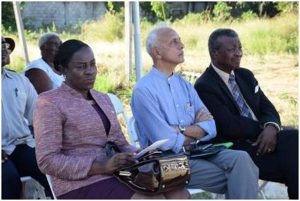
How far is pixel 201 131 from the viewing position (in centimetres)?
376

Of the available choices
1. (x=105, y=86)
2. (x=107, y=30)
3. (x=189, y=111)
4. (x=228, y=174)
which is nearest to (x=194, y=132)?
(x=189, y=111)

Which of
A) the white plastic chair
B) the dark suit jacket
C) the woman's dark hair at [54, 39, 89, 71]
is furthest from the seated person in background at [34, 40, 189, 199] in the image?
the white plastic chair

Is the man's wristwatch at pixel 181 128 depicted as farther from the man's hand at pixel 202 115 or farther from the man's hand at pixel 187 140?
the man's hand at pixel 202 115

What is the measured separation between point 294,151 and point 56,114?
1.75 meters

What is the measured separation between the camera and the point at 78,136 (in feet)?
10.2

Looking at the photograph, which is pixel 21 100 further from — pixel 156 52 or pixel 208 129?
pixel 208 129

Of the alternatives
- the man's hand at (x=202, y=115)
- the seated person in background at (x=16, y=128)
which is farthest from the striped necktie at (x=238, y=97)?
the seated person in background at (x=16, y=128)

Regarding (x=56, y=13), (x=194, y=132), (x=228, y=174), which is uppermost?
(x=194, y=132)

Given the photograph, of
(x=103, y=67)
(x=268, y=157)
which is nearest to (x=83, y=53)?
(x=268, y=157)

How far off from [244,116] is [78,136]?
1.51 metres

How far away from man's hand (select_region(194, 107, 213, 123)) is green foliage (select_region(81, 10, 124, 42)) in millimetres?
9619

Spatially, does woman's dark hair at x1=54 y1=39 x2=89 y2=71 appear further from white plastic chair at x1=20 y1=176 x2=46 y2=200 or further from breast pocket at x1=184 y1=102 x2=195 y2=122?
white plastic chair at x1=20 y1=176 x2=46 y2=200

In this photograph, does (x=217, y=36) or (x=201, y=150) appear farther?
(x=217, y=36)

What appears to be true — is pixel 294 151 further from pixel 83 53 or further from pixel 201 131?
pixel 83 53
